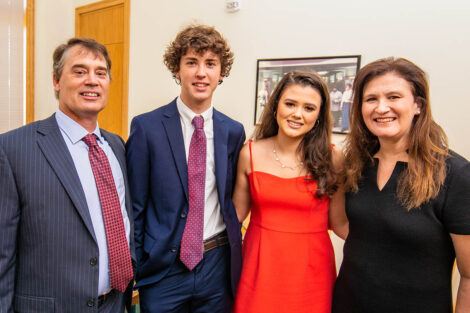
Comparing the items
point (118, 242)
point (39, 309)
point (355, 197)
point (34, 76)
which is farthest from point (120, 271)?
point (34, 76)

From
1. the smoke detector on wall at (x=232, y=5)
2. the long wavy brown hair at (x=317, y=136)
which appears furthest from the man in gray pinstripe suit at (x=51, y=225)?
the smoke detector on wall at (x=232, y=5)

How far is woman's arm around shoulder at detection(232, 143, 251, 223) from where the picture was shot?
71.0 inches

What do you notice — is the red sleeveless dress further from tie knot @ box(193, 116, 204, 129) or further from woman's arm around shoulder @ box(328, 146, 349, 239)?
tie knot @ box(193, 116, 204, 129)

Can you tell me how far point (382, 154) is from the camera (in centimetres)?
148

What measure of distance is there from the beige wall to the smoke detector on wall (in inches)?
2.4

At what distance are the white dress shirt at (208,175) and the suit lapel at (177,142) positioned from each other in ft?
0.14

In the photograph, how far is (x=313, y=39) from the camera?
327cm

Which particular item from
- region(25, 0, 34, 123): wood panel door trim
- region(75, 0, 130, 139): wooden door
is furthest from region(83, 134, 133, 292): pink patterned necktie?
region(25, 0, 34, 123): wood panel door trim

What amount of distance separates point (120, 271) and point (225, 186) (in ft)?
1.98

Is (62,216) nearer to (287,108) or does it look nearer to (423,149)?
(287,108)

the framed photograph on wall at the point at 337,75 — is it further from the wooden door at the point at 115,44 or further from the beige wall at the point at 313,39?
the wooden door at the point at 115,44

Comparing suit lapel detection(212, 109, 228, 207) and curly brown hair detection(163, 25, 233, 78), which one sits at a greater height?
curly brown hair detection(163, 25, 233, 78)

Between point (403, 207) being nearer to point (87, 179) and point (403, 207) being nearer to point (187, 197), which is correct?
point (187, 197)

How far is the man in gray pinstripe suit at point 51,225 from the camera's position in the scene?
1.13 metres
